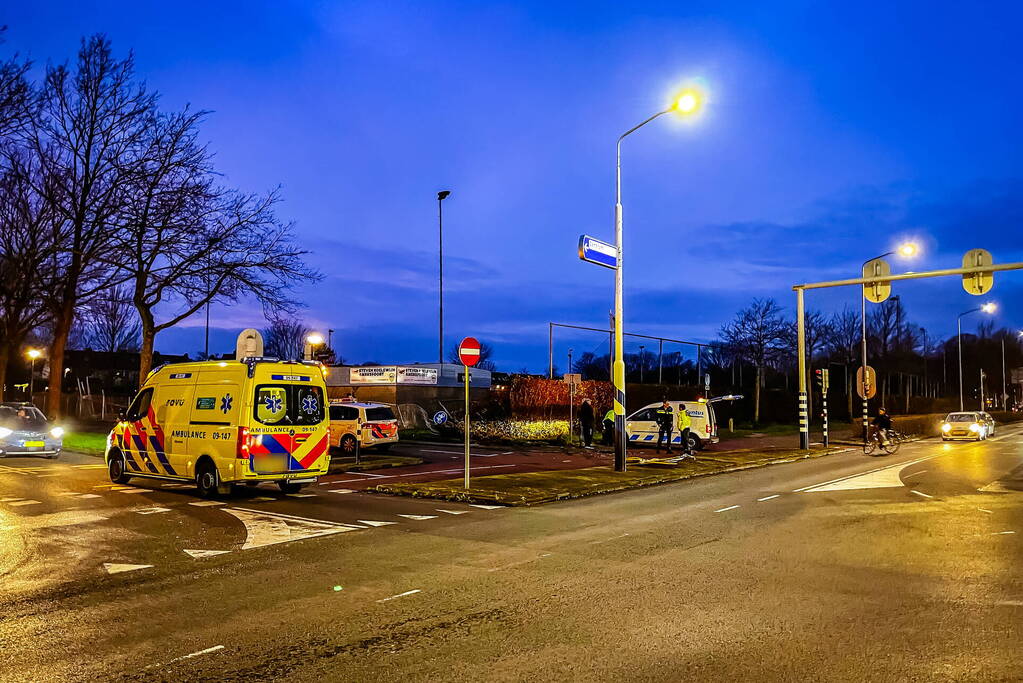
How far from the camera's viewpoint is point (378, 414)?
2461 cm

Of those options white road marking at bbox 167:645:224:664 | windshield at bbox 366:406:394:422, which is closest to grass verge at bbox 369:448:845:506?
white road marking at bbox 167:645:224:664

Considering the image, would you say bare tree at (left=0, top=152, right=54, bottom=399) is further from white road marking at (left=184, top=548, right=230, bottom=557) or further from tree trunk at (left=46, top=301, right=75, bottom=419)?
white road marking at (left=184, top=548, right=230, bottom=557)

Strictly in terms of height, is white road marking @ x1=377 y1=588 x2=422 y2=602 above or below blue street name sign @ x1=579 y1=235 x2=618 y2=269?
below

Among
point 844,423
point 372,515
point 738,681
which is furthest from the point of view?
point 844,423

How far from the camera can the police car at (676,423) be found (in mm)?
26984

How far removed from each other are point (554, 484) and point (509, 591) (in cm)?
870

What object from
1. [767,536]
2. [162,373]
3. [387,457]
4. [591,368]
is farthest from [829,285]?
[591,368]

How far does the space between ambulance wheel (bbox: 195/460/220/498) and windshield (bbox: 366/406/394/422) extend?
35.0ft

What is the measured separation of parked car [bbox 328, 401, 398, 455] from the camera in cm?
2420

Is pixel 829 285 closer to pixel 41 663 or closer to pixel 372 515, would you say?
pixel 372 515

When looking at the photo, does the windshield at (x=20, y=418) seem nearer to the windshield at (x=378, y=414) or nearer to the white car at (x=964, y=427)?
the windshield at (x=378, y=414)

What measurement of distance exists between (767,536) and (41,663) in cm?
768

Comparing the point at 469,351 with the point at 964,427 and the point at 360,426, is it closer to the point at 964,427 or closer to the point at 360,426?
the point at 360,426

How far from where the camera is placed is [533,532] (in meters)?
9.95
